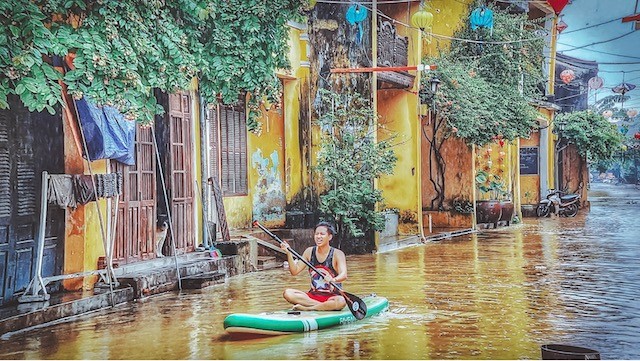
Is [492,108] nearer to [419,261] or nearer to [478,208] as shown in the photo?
[478,208]

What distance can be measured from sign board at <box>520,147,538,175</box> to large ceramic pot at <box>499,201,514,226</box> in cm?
721

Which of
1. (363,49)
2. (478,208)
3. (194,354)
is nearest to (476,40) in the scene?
(478,208)

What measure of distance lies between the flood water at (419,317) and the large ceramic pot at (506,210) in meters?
9.24

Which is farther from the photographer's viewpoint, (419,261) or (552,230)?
(552,230)

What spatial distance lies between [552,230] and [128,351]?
60.9ft

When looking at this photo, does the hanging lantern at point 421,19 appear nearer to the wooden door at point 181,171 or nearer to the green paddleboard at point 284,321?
the wooden door at point 181,171

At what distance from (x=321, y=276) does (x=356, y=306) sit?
0.55 metres

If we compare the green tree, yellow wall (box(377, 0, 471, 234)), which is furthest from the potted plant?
the green tree

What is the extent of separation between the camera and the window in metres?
15.8

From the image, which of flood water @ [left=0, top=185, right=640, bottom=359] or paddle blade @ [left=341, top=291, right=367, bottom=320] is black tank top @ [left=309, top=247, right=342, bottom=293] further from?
flood water @ [left=0, top=185, right=640, bottom=359]

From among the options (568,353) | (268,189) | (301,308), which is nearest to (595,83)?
(268,189)

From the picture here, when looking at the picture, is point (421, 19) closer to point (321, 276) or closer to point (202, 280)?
point (202, 280)

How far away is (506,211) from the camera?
26359 millimetres

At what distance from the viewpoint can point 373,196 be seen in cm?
1728
